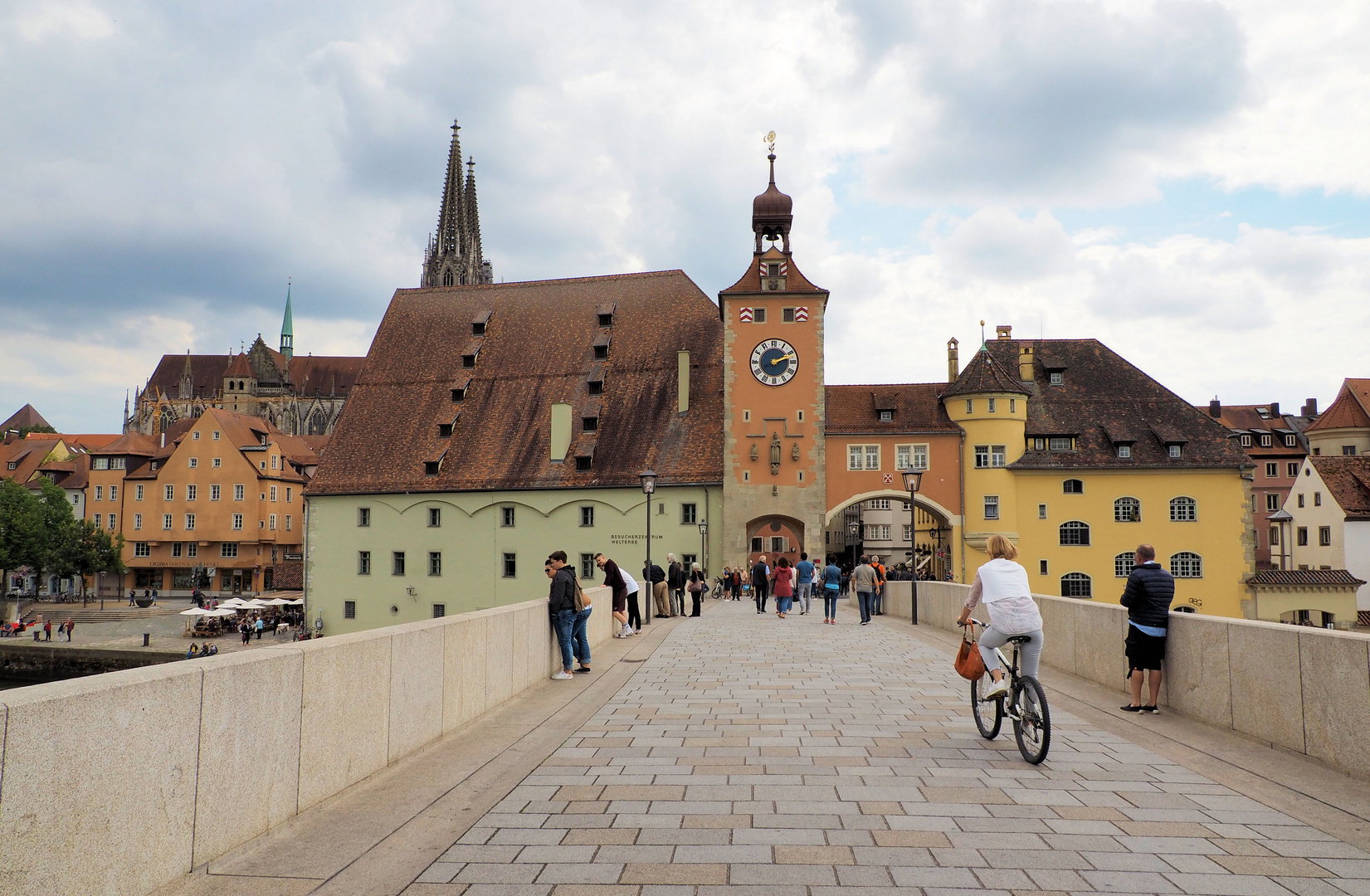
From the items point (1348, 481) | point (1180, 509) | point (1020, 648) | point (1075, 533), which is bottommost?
point (1020, 648)

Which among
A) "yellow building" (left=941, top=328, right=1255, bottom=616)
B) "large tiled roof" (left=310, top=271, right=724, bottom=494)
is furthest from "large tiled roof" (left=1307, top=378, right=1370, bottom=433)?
"large tiled roof" (left=310, top=271, right=724, bottom=494)

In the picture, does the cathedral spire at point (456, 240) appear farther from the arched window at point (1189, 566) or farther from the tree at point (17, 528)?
the arched window at point (1189, 566)

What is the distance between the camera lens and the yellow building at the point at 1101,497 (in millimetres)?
49469

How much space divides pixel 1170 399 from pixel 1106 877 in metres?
53.4

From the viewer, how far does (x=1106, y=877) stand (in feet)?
15.8

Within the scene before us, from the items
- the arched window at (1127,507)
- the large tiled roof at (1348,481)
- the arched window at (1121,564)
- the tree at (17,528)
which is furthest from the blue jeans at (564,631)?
the tree at (17,528)

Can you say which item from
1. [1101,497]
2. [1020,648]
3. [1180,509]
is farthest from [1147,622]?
[1180,509]

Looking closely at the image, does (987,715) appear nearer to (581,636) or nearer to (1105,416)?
(581,636)

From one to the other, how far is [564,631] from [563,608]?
0.30 meters

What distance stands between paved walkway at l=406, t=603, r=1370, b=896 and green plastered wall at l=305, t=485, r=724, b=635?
3832 centimetres

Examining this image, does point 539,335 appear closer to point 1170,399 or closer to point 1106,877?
point 1170,399

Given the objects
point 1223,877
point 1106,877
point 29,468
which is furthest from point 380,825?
point 29,468

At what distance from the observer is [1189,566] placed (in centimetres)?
4944

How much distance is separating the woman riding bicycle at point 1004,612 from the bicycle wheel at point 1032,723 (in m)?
0.14
